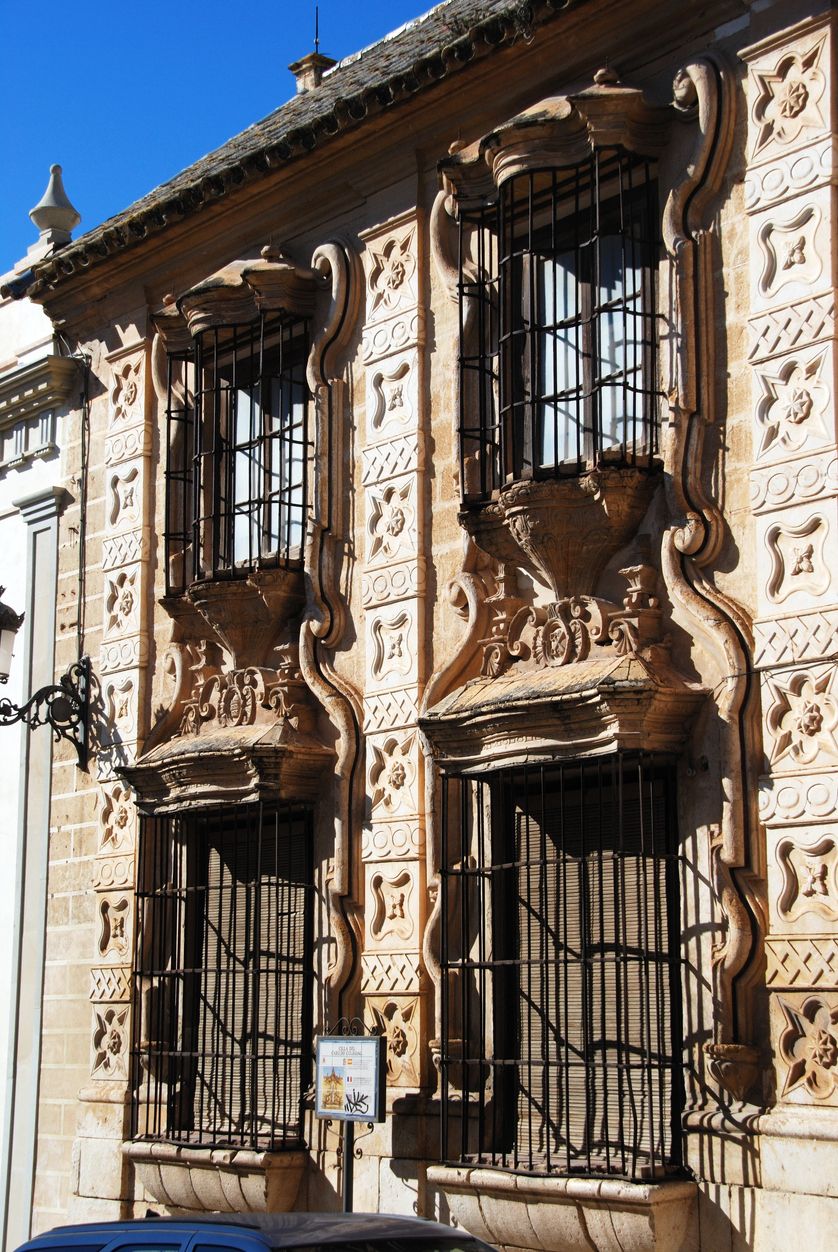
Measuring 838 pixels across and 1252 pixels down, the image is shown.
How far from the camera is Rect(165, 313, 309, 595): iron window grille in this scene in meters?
13.0

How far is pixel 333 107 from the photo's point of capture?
1239 centimetres

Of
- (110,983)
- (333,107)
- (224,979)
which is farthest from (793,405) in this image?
(110,983)

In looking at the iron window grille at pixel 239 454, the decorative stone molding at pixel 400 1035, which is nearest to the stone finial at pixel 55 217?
the iron window grille at pixel 239 454

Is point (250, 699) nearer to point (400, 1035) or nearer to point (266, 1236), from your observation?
point (400, 1035)

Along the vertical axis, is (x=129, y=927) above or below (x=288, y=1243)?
above

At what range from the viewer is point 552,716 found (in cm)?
1021

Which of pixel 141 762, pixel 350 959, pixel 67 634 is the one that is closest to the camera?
pixel 350 959

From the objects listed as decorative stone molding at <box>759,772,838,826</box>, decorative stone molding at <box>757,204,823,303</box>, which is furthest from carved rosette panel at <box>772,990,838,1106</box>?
decorative stone molding at <box>757,204,823,303</box>

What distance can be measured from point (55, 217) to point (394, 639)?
6294 millimetres

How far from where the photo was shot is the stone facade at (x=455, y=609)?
938cm

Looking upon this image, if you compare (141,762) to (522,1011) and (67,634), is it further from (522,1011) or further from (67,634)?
(522,1011)

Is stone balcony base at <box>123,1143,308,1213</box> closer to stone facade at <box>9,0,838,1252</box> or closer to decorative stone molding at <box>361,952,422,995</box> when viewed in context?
stone facade at <box>9,0,838,1252</box>

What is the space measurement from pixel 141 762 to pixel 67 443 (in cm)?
327

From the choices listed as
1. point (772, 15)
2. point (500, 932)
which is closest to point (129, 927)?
point (500, 932)
